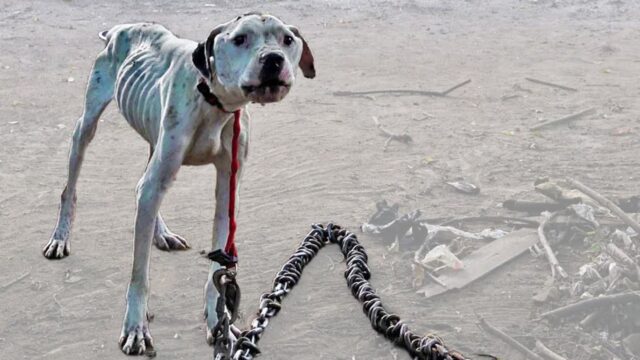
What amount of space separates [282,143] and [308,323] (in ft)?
8.52

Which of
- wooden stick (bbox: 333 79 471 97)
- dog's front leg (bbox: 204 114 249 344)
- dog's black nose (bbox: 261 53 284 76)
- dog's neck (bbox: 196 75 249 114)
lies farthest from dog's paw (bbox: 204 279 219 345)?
wooden stick (bbox: 333 79 471 97)

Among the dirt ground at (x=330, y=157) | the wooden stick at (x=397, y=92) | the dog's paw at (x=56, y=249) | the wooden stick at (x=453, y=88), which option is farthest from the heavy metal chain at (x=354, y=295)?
the wooden stick at (x=453, y=88)

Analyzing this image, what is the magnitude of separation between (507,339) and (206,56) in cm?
192

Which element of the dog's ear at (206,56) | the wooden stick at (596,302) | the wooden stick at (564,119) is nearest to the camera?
the dog's ear at (206,56)

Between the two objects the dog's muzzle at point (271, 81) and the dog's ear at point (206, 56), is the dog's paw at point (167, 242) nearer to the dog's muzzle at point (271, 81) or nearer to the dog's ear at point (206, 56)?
the dog's ear at point (206, 56)

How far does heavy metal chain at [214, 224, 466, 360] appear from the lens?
168 inches

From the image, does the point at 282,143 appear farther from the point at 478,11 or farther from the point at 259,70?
the point at 478,11

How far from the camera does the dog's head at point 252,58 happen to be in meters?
3.55

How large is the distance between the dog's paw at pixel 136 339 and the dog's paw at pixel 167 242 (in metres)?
1.15

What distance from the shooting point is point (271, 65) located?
3.54 metres

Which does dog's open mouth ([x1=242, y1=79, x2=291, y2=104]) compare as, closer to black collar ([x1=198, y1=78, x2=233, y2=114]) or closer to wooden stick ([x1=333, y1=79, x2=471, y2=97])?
black collar ([x1=198, y1=78, x2=233, y2=114])

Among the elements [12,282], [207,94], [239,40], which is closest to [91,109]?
[12,282]

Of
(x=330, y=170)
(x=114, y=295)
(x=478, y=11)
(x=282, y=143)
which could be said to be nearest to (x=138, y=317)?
(x=114, y=295)

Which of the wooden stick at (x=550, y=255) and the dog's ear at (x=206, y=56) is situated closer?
the dog's ear at (x=206, y=56)
